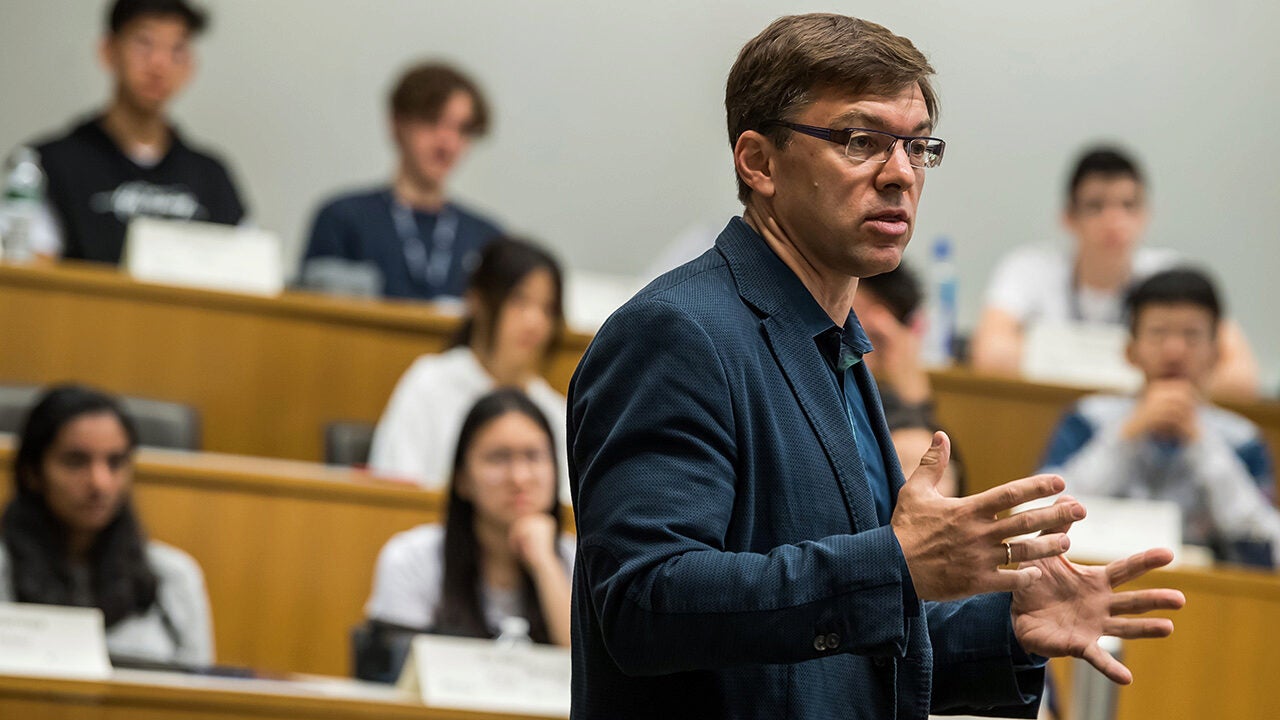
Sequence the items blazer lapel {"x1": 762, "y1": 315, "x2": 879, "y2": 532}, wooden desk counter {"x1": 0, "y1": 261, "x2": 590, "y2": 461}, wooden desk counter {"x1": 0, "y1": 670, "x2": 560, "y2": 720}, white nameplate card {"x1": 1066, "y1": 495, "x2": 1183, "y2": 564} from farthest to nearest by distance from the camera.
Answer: wooden desk counter {"x1": 0, "y1": 261, "x2": 590, "y2": 461}, white nameplate card {"x1": 1066, "y1": 495, "x2": 1183, "y2": 564}, wooden desk counter {"x1": 0, "y1": 670, "x2": 560, "y2": 720}, blazer lapel {"x1": 762, "y1": 315, "x2": 879, "y2": 532}

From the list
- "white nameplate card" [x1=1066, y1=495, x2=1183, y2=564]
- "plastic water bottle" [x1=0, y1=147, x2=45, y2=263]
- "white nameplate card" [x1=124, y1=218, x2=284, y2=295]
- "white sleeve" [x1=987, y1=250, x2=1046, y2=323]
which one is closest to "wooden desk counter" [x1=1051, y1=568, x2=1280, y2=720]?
"white nameplate card" [x1=1066, y1=495, x2=1183, y2=564]

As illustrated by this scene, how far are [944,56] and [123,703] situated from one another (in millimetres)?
3726

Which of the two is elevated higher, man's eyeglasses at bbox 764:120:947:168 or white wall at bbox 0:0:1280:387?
white wall at bbox 0:0:1280:387

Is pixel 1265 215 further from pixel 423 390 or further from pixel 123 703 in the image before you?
pixel 123 703

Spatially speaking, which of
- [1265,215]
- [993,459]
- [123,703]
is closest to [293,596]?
[123,703]

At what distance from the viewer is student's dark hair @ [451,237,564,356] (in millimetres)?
3926

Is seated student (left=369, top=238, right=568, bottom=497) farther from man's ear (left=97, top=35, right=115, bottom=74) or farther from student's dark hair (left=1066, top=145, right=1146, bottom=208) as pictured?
student's dark hair (left=1066, top=145, right=1146, bottom=208)

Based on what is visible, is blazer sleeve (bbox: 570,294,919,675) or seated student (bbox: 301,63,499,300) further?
seated student (bbox: 301,63,499,300)

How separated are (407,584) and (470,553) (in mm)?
132

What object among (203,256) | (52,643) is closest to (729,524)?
(52,643)

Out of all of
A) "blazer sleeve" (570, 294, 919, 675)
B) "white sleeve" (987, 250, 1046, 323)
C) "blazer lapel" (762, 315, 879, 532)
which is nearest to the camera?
"blazer sleeve" (570, 294, 919, 675)

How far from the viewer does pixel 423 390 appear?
12.7 feet

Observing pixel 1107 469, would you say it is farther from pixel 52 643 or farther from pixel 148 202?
pixel 148 202

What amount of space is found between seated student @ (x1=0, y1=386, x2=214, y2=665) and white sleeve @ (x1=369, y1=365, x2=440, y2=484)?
0.71 m
